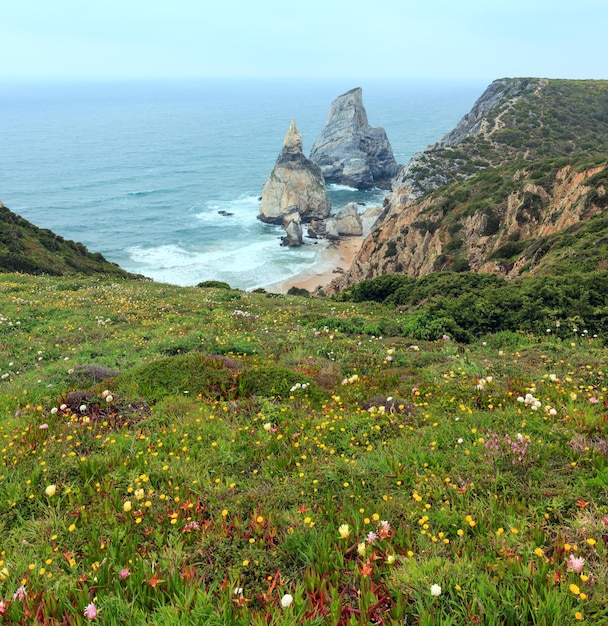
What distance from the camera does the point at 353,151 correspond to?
450 ft

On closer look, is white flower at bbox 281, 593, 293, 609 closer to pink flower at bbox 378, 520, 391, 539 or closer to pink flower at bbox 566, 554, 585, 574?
pink flower at bbox 378, 520, 391, 539

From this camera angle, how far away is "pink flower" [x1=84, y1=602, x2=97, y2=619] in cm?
340

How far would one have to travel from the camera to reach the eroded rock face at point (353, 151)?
135m

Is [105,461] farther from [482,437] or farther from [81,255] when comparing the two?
[81,255]

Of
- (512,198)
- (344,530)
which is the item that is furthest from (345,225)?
(344,530)

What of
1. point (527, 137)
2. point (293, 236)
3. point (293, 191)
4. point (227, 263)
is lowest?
point (227, 263)

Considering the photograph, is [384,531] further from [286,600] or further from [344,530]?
[286,600]

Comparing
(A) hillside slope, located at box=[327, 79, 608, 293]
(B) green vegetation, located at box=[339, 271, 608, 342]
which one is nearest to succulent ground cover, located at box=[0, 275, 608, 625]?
(B) green vegetation, located at box=[339, 271, 608, 342]

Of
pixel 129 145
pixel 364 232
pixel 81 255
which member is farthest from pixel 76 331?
pixel 129 145

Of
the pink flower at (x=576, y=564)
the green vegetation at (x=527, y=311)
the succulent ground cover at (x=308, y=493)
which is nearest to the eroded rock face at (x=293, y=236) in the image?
the green vegetation at (x=527, y=311)

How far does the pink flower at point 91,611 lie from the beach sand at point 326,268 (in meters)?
63.1

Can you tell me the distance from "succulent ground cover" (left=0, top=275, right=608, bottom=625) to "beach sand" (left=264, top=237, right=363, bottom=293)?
58.5 m

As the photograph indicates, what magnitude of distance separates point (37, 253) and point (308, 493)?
41.9 m

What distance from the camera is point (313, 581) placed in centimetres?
374
